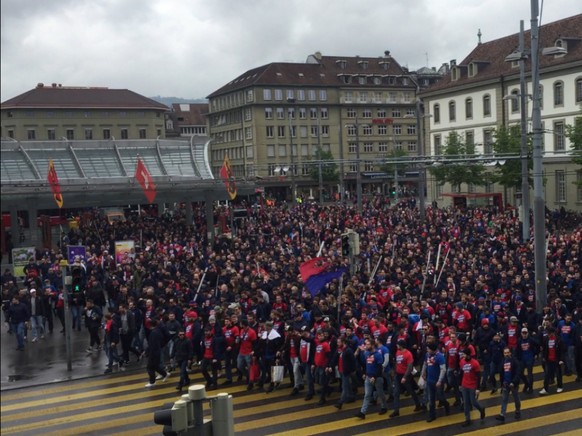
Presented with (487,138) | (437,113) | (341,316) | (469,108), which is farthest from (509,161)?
(341,316)

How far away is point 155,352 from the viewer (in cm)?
1545

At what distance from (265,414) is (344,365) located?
1.67 m

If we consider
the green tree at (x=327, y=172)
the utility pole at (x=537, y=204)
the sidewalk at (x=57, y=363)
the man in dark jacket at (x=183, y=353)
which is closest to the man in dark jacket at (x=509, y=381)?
the utility pole at (x=537, y=204)

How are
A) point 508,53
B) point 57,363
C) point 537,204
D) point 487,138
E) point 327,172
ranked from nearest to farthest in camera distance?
1. point 57,363
2. point 537,204
3. point 508,53
4. point 487,138
5. point 327,172

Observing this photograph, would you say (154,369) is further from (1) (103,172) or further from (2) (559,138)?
(2) (559,138)

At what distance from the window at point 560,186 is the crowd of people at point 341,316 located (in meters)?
23.7

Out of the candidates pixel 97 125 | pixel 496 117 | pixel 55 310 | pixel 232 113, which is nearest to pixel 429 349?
pixel 97 125

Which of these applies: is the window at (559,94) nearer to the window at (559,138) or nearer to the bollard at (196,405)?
the window at (559,138)

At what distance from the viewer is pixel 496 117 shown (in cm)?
5825

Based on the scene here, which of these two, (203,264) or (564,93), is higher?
(564,93)

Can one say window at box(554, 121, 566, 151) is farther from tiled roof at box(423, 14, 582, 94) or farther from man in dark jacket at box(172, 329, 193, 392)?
man in dark jacket at box(172, 329, 193, 392)

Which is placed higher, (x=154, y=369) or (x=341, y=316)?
(x=341, y=316)

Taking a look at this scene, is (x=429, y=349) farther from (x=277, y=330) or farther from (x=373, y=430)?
(x=277, y=330)

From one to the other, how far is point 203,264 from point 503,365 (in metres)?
15.1
